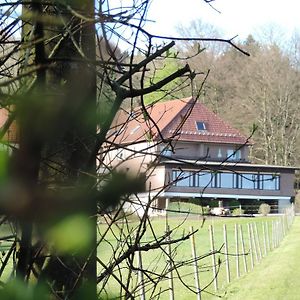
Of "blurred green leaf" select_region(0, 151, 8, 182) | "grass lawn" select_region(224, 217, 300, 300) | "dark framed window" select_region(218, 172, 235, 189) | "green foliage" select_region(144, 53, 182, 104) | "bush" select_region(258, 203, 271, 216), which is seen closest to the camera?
"blurred green leaf" select_region(0, 151, 8, 182)

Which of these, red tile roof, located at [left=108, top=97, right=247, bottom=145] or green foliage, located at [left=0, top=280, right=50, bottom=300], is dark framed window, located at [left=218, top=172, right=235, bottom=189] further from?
green foliage, located at [left=0, top=280, right=50, bottom=300]

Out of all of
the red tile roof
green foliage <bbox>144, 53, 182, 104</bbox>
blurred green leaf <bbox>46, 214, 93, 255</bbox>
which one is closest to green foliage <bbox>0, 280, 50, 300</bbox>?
blurred green leaf <bbox>46, 214, 93, 255</bbox>

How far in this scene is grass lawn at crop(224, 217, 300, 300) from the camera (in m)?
13.0

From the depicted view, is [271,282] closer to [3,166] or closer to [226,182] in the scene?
[3,166]

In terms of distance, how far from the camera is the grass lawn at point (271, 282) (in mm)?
13047

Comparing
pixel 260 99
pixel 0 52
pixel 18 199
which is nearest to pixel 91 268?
pixel 0 52

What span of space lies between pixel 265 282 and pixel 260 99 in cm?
2775

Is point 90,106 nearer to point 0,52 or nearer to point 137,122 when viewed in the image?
point 0,52

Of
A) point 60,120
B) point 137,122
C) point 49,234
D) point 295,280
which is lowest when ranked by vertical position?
point 295,280

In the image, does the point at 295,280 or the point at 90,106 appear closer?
the point at 90,106

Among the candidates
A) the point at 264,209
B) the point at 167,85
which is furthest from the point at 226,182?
the point at 167,85

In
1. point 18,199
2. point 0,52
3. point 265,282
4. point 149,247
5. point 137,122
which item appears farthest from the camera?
point 265,282

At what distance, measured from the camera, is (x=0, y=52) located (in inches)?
77.0

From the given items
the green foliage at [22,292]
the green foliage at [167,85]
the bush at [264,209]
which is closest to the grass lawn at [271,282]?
the green foliage at [167,85]
